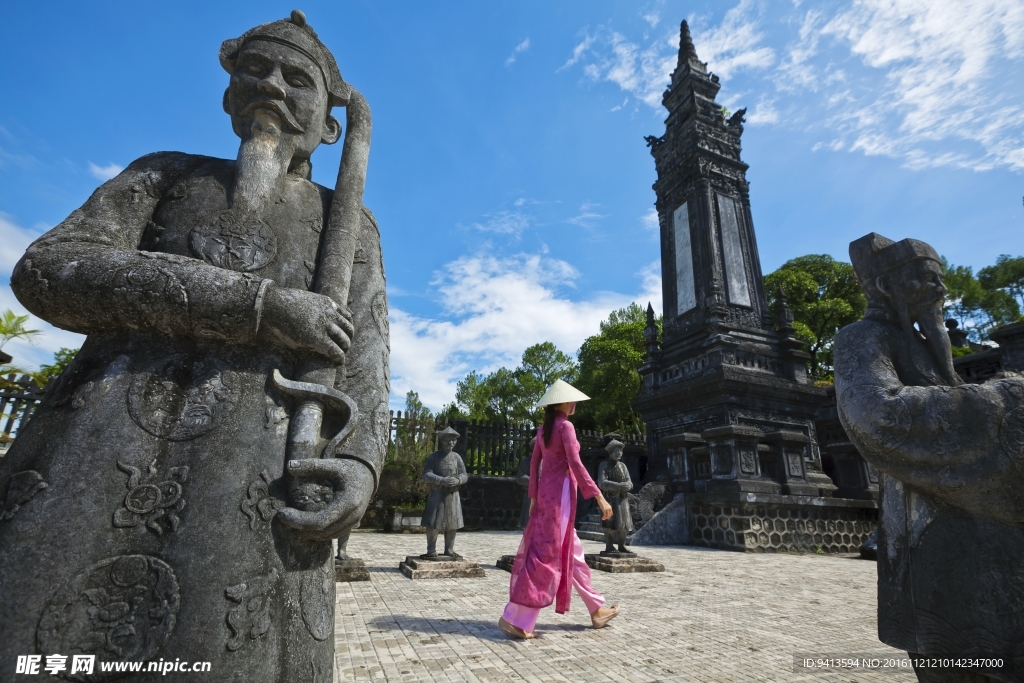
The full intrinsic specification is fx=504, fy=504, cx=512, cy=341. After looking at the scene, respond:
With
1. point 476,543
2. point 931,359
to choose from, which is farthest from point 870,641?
point 476,543

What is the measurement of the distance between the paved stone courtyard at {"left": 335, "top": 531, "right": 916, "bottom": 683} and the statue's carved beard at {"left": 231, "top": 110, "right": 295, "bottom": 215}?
2597 mm

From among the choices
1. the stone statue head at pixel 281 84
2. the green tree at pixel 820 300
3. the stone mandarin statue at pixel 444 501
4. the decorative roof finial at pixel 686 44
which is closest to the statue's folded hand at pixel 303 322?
the stone statue head at pixel 281 84

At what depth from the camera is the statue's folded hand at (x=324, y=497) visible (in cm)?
137

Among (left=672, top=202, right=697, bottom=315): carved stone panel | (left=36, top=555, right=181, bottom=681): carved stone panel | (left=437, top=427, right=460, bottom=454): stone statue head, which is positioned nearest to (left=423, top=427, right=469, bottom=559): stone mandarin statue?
(left=437, top=427, right=460, bottom=454): stone statue head

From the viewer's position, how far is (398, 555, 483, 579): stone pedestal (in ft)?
20.6

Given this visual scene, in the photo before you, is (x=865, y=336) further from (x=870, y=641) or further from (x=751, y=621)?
(x=751, y=621)

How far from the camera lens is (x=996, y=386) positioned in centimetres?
200

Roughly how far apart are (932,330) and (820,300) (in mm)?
28046

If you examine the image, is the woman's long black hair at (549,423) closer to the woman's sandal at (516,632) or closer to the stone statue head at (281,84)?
the woman's sandal at (516,632)

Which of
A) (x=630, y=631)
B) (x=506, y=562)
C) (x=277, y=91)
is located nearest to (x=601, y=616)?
(x=630, y=631)

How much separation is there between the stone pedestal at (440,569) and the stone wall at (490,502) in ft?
24.3

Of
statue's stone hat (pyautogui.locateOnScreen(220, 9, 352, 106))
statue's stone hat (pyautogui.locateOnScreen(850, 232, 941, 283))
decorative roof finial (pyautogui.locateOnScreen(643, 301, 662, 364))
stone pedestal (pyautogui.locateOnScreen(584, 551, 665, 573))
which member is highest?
decorative roof finial (pyautogui.locateOnScreen(643, 301, 662, 364))

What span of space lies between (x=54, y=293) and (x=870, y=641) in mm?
5269

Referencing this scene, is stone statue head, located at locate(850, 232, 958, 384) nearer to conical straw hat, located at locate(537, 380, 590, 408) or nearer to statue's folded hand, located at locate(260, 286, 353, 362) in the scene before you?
conical straw hat, located at locate(537, 380, 590, 408)
